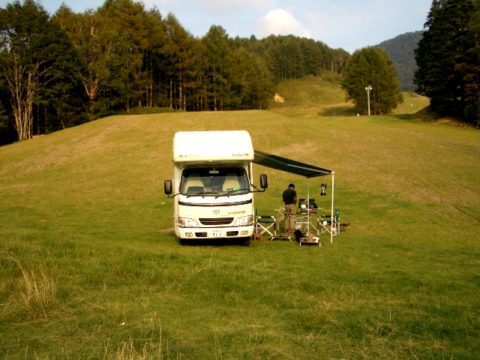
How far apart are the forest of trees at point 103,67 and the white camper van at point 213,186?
49844 mm

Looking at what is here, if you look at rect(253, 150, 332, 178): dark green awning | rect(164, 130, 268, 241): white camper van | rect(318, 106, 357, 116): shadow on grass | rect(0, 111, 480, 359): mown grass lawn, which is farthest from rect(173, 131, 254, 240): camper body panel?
rect(318, 106, 357, 116): shadow on grass

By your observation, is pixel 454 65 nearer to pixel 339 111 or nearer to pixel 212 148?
pixel 339 111

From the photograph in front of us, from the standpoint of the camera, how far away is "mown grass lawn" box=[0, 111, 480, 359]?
5914 mm

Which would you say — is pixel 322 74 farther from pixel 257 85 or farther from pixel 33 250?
pixel 33 250

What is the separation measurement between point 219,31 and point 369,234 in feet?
262

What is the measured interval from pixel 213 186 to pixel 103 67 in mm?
53725

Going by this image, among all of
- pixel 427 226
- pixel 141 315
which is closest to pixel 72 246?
pixel 141 315

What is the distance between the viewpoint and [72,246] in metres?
11.5

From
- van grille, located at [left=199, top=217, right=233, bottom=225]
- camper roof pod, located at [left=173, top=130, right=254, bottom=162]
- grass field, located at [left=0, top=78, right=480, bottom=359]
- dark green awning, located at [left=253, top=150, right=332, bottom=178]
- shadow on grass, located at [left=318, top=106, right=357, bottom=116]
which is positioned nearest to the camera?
grass field, located at [left=0, top=78, right=480, bottom=359]

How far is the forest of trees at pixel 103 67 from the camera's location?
193ft

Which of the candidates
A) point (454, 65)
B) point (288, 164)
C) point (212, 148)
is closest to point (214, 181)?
point (212, 148)

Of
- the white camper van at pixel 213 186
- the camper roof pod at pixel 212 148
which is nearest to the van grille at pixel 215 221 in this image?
the white camper van at pixel 213 186

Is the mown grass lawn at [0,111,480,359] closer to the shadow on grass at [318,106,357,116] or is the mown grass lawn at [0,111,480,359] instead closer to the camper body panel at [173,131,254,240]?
the camper body panel at [173,131,254,240]

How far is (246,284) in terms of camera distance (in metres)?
8.74
